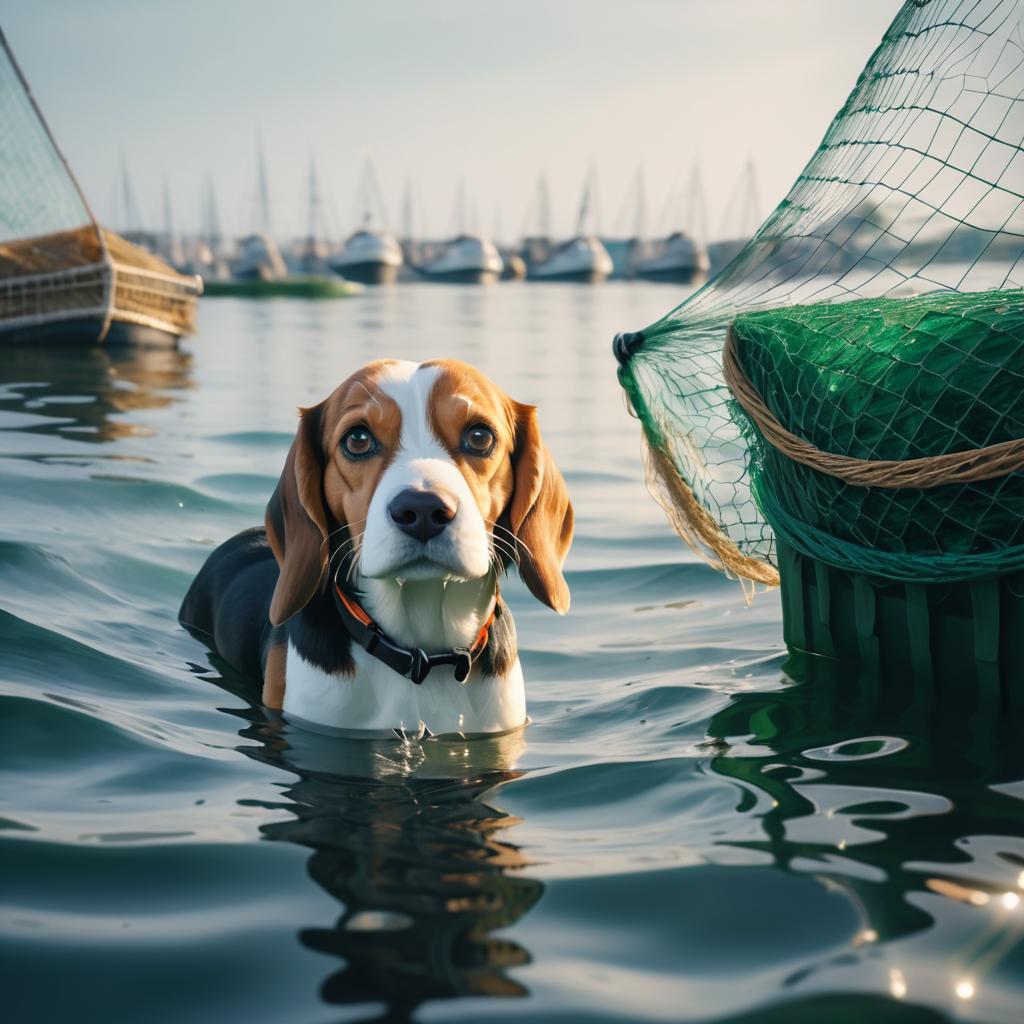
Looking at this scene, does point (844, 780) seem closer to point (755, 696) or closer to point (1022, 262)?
point (755, 696)

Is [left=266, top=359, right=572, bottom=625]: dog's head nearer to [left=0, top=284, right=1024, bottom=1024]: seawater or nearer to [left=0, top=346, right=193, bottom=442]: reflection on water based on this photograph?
[left=0, top=284, right=1024, bottom=1024]: seawater

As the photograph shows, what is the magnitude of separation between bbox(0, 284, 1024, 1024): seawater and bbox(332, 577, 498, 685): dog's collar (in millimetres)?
235

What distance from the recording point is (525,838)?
3.12 m

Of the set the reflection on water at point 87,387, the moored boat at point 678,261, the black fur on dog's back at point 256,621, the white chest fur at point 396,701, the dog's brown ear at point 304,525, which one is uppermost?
the moored boat at point 678,261

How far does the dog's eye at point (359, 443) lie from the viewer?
382 centimetres

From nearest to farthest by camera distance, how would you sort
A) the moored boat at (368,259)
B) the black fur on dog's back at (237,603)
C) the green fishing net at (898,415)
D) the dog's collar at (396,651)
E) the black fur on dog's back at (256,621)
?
the green fishing net at (898,415) → the dog's collar at (396,651) → the black fur on dog's back at (256,621) → the black fur on dog's back at (237,603) → the moored boat at (368,259)

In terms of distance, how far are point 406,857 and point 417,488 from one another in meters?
1.03

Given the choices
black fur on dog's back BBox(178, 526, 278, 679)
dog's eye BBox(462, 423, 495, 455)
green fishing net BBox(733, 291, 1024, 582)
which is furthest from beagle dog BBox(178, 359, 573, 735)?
green fishing net BBox(733, 291, 1024, 582)

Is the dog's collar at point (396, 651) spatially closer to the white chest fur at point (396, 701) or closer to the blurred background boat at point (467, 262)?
the white chest fur at point (396, 701)

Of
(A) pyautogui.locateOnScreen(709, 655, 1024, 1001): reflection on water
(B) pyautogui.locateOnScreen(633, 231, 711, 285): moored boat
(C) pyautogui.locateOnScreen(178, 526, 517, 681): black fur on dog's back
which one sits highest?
(B) pyautogui.locateOnScreen(633, 231, 711, 285): moored boat

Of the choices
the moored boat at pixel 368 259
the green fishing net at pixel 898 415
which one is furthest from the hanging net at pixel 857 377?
the moored boat at pixel 368 259

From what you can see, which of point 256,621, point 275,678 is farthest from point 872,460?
point 256,621

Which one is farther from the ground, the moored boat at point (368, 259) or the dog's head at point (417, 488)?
the moored boat at point (368, 259)

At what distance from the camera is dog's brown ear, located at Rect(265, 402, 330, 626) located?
4043 mm
